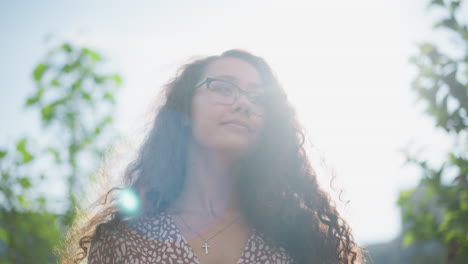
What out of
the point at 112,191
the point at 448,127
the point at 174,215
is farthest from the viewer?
the point at 448,127

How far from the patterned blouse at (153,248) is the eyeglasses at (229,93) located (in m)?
0.65

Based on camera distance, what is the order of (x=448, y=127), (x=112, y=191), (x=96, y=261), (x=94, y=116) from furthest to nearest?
(x=94, y=116)
(x=448, y=127)
(x=112, y=191)
(x=96, y=261)

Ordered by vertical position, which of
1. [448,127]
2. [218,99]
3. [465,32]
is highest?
[465,32]

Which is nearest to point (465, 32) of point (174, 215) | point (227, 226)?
point (227, 226)

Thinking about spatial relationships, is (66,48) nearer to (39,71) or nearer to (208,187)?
(39,71)

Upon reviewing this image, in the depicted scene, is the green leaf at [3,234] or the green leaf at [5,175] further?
the green leaf at [5,175]

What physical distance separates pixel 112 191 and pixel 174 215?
398 mm

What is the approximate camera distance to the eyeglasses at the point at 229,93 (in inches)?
98.3

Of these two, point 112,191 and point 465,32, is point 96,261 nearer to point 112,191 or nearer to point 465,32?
point 112,191

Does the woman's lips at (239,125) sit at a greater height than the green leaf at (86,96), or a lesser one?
lesser

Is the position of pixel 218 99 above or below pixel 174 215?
above

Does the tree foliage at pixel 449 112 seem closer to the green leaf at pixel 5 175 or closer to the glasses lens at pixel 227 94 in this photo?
the glasses lens at pixel 227 94

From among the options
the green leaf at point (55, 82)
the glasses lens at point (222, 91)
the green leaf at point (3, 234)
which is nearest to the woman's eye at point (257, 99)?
the glasses lens at point (222, 91)

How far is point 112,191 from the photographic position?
2.61m
